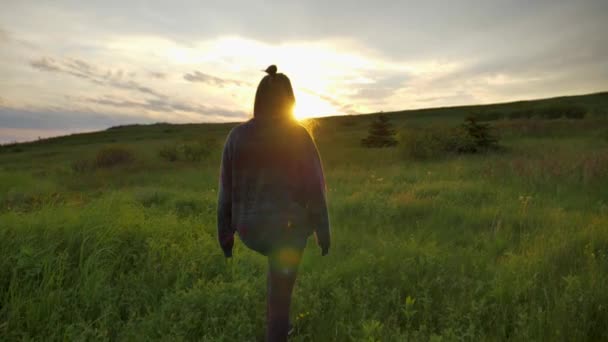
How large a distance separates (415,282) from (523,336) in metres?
1.31

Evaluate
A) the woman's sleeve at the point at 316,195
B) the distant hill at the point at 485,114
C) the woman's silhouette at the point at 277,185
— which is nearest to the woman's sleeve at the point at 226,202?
the woman's silhouette at the point at 277,185

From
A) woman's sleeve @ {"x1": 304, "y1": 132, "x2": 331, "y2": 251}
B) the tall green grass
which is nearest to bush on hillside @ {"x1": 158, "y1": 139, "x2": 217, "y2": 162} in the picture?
the tall green grass

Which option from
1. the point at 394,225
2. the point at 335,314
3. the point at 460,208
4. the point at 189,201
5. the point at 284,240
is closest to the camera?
the point at 284,240

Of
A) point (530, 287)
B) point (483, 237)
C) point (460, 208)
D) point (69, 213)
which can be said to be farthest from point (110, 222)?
point (460, 208)

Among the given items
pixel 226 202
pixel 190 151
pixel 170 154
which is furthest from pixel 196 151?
pixel 226 202

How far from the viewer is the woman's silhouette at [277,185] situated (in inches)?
95.0

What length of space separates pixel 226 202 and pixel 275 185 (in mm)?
486

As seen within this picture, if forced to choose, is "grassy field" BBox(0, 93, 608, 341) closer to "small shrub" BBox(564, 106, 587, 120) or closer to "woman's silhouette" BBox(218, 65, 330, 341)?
"woman's silhouette" BBox(218, 65, 330, 341)

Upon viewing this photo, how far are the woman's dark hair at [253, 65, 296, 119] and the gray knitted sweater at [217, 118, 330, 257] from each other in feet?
0.23

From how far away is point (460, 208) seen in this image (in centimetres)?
722

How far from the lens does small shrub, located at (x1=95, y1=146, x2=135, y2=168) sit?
77.3ft

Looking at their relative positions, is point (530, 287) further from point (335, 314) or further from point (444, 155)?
point (444, 155)

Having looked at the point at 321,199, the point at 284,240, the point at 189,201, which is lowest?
the point at 189,201

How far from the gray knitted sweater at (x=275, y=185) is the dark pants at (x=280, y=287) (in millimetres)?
81
